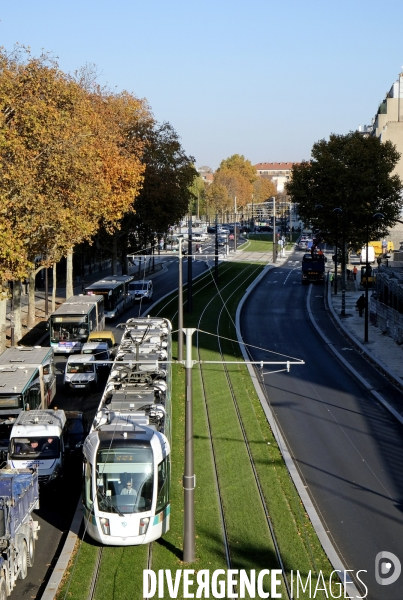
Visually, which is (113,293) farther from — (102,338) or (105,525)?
(105,525)

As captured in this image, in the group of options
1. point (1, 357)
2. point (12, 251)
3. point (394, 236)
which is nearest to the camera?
point (12, 251)

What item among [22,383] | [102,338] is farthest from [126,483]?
[102,338]

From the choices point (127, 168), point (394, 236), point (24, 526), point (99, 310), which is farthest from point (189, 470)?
point (394, 236)

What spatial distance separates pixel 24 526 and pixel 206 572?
13.8ft

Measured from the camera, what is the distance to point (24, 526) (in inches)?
719

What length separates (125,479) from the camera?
1914 cm

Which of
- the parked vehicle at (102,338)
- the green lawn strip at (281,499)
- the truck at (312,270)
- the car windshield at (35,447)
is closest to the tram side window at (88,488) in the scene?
the green lawn strip at (281,499)

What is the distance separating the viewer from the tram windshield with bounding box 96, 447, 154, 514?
18969 millimetres

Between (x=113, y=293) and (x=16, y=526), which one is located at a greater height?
(x=113, y=293)

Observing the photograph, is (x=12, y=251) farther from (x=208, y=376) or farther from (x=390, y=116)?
(x=390, y=116)

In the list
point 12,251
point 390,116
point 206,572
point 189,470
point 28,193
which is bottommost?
point 206,572

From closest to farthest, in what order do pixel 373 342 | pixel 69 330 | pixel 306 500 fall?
pixel 306 500
pixel 69 330
pixel 373 342

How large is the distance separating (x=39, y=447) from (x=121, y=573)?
24.4ft

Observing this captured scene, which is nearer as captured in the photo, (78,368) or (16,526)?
(16,526)
